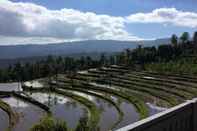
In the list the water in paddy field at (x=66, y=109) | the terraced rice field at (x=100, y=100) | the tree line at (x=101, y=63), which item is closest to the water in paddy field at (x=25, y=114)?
the terraced rice field at (x=100, y=100)

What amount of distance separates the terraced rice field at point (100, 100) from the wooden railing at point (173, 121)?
18.8 meters

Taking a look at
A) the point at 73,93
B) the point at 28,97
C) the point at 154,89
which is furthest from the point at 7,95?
the point at 154,89

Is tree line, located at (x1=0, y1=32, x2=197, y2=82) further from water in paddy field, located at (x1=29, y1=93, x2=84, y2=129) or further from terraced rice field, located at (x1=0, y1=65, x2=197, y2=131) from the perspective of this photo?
water in paddy field, located at (x1=29, y1=93, x2=84, y2=129)

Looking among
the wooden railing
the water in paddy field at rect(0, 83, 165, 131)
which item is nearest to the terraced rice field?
the water in paddy field at rect(0, 83, 165, 131)

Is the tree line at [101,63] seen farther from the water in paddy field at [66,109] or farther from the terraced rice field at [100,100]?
the water in paddy field at [66,109]

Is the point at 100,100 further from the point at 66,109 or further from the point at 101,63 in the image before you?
the point at 101,63

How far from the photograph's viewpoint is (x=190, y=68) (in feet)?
180

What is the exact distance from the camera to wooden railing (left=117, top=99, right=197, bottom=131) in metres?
2.29

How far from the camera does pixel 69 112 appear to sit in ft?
104

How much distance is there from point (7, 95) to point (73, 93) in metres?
8.18

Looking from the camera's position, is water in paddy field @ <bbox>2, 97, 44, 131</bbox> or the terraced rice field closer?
water in paddy field @ <bbox>2, 97, 44, 131</bbox>

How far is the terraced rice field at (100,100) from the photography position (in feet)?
91.1

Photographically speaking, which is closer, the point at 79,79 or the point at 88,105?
the point at 88,105

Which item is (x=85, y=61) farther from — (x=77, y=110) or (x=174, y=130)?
(x=174, y=130)
